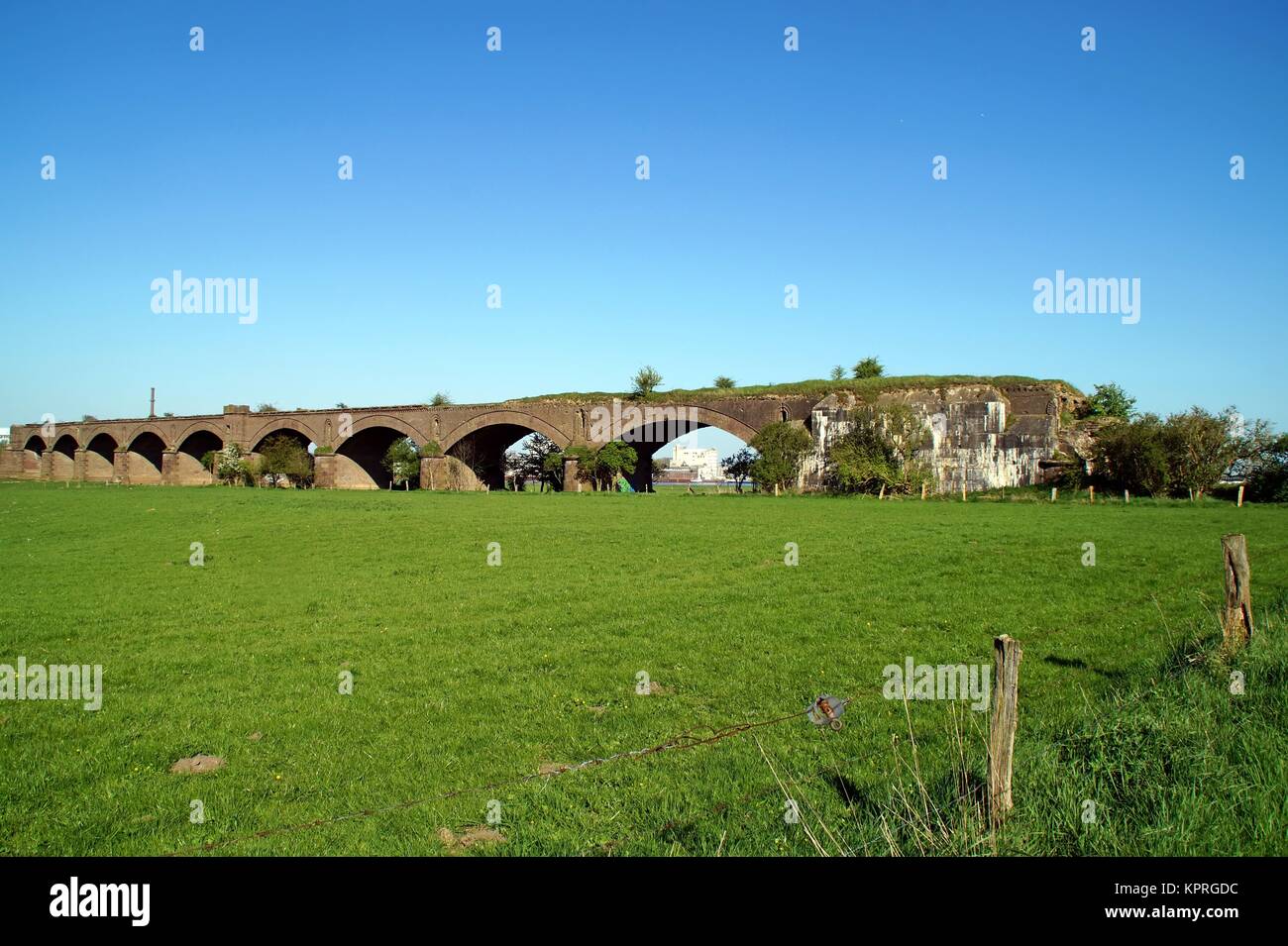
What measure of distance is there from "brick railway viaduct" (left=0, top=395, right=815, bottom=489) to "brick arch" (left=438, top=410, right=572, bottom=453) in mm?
82

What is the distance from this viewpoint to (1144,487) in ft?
138

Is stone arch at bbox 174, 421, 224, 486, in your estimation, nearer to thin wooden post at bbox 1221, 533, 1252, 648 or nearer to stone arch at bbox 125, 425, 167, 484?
stone arch at bbox 125, 425, 167, 484

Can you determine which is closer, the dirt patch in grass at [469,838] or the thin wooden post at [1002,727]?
the thin wooden post at [1002,727]

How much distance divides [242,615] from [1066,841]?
36.4 feet

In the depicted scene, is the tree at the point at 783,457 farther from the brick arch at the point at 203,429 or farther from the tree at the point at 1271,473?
the brick arch at the point at 203,429

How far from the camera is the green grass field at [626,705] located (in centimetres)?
468

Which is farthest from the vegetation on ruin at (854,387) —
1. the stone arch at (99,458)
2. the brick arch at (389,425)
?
the stone arch at (99,458)

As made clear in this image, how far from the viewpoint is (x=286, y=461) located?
7044cm

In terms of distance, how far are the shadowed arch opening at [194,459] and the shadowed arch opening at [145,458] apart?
5811 millimetres

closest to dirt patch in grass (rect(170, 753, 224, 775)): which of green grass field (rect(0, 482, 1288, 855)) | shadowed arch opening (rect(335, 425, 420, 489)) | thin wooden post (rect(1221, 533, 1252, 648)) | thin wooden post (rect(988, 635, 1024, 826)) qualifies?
green grass field (rect(0, 482, 1288, 855))

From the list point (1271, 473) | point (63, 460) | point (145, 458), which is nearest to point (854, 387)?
point (1271, 473)

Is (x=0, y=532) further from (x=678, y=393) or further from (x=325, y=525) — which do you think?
(x=678, y=393)

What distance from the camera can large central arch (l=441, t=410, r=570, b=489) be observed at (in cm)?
6256

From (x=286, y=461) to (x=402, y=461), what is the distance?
10100 mm
